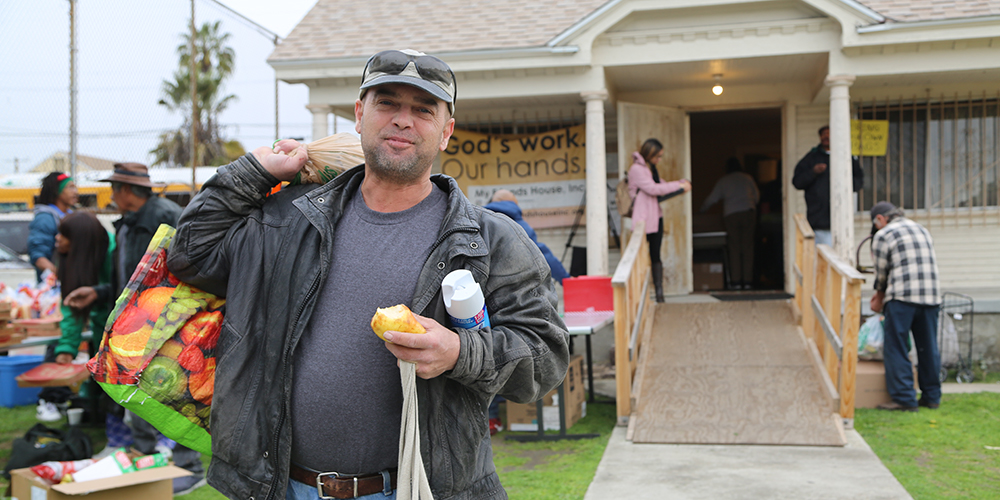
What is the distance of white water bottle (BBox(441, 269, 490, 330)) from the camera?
1739 millimetres

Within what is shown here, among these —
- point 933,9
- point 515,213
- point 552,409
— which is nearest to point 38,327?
point 515,213

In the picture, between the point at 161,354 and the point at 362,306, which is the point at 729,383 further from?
the point at 161,354

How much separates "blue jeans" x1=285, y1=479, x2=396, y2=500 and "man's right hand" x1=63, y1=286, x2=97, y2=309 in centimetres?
439

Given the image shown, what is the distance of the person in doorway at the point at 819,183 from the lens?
8.77 meters

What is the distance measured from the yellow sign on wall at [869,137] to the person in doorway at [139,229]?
7955 millimetres

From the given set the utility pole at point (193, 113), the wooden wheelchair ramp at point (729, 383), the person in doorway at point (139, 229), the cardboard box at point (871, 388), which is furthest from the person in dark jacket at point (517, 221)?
the utility pole at point (193, 113)

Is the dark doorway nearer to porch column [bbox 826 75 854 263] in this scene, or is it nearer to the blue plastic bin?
porch column [bbox 826 75 854 263]

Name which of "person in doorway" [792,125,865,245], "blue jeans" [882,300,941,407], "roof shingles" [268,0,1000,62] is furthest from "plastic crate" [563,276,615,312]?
"person in doorway" [792,125,865,245]

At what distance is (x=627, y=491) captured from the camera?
487 cm

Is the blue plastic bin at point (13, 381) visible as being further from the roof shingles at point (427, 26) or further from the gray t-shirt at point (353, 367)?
the gray t-shirt at point (353, 367)

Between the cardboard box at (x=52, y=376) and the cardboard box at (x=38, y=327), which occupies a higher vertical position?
the cardboard box at (x=38, y=327)

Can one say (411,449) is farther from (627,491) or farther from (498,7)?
(498,7)

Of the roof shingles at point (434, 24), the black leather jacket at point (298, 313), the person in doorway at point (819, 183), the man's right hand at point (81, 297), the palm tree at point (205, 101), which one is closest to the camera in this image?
the black leather jacket at point (298, 313)

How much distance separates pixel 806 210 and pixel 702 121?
175 inches
